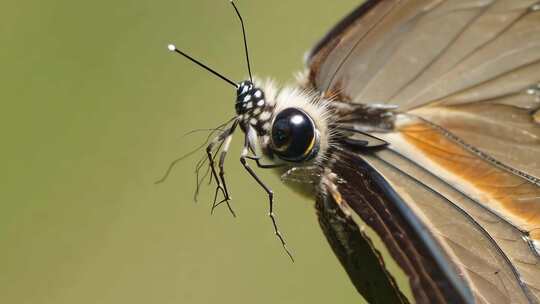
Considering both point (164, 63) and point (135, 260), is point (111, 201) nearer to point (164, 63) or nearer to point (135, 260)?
point (135, 260)

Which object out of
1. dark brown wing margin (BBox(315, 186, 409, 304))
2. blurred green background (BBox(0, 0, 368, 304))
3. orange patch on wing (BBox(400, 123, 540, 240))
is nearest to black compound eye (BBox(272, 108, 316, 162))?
dark brown wing margin (BBox(315, 186, 409, 304))

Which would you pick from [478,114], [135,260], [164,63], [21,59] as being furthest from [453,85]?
[21,59]

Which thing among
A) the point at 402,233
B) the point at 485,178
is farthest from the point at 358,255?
the point at 485,178

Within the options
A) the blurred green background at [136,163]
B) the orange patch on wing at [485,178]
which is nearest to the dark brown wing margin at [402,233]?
the orange patch on wing at [485,178]

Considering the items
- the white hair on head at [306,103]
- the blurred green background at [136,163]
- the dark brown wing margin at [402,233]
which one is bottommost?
the dark brown wing margin at [402,233]

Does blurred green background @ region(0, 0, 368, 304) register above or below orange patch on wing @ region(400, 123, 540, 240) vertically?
above

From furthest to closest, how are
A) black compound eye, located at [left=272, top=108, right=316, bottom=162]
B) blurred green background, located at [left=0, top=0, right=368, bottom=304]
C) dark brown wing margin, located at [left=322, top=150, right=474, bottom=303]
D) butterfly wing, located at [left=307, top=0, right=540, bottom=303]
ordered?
1. blurred green background, located at [left=0, top=0, right=368, bottom=304]
2. butterfly wing, located at [left=307, top=0, right=540, bottom=303]
3. black compound eye, located at [left=272, top=108, right=316, bottom=162]
4. dark brown wing margin, located at [left=322, top=150, right=474, bottom=303]

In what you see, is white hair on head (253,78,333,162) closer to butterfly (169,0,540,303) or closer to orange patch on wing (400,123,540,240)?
butterfly (169,0,540,303)

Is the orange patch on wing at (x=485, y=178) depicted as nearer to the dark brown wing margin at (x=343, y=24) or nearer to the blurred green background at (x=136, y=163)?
the dark brown wing margin at (x=343, y=24)
